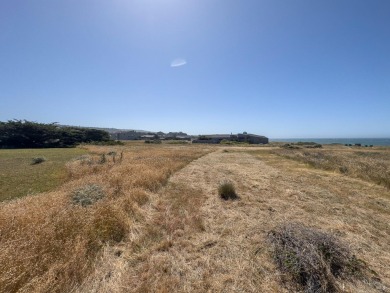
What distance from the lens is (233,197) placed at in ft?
34.0

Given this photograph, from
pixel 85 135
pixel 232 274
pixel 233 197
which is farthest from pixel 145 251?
pixel 85 135

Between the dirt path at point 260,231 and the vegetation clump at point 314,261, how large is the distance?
25cm

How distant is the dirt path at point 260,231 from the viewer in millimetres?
4234

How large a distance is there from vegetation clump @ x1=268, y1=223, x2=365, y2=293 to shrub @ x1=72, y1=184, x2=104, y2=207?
5799 mm

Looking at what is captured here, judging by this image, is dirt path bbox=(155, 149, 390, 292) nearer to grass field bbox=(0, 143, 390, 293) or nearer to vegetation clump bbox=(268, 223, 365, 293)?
grass field bbox=(0, 143, 390, 293)

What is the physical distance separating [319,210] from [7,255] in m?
9.46

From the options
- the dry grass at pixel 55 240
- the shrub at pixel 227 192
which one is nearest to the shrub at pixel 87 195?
the dry grass at pixel 55 240

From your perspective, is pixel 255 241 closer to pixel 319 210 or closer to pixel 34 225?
pixel 319 210

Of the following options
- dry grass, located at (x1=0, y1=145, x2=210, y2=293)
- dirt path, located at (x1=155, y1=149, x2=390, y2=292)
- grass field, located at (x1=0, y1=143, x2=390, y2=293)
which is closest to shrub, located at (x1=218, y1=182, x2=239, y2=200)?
dirt path, located at (x1=155, y1=149, x2=390, y2=292)

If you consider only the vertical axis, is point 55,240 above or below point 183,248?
above

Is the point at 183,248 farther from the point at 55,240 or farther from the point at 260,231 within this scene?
the point at 55,240

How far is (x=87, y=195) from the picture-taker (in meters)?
7.76

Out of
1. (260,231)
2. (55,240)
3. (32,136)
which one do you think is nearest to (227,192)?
(260,231)

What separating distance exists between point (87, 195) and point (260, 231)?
590 centimetres
